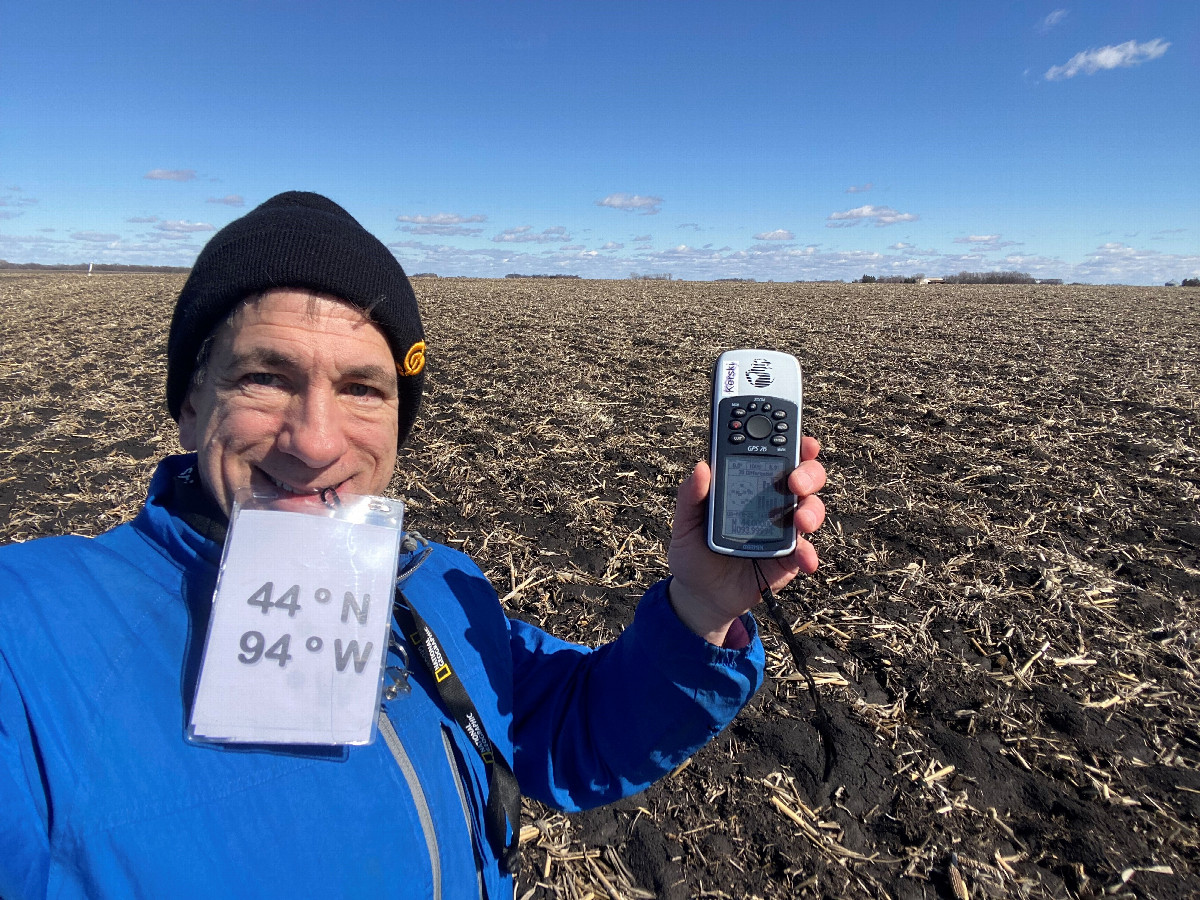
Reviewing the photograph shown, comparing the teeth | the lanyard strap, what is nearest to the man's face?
the teeth

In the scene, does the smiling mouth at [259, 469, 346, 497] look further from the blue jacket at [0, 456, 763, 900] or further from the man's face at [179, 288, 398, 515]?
the blue jacket at [0, 456, 763, 900]

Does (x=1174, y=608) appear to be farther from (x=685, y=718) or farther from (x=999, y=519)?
(x=685, y=718)

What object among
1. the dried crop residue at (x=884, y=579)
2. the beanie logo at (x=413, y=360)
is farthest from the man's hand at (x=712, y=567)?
the dried crop residue at (x=884, y=579)

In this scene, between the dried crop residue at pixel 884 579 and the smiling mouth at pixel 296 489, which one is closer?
the smiling mouth at pixel 296 489

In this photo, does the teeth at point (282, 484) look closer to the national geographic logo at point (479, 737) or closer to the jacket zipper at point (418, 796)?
the jacket zipper at point (418, 796)

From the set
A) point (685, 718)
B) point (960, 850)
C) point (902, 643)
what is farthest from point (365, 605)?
point (902, 643)

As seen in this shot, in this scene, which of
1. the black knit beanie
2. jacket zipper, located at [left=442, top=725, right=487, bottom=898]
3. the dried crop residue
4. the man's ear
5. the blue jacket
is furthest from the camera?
the dried crop residue
